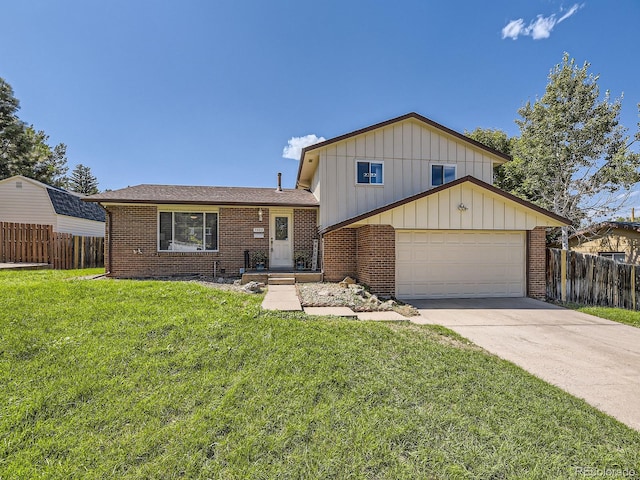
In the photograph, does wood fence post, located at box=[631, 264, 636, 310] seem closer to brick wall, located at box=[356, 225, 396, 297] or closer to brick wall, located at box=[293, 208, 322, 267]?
brick wall, located at box=[356, 225, 396, 297]

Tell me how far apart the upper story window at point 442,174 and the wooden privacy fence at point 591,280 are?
427cm

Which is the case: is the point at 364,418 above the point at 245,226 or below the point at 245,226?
below

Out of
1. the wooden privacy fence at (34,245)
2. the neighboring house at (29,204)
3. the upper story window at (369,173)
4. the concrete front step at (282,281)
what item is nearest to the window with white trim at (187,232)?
the concrete front step at (282,281)

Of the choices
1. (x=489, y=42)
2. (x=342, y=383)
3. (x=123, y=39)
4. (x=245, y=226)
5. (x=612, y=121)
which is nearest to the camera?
(x=342, y=383)

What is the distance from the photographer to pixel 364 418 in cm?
275

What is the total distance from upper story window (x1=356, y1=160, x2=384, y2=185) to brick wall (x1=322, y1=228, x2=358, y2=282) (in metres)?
2.04

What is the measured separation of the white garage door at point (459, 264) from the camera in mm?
9383

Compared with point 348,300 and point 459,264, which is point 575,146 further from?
point 348,300

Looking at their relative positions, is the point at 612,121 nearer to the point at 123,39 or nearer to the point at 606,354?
the point at 606,354

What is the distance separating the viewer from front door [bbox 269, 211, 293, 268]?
11.9 meters

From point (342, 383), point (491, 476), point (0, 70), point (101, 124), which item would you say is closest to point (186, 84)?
point (101, 124)

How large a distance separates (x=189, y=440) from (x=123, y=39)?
13037 mm

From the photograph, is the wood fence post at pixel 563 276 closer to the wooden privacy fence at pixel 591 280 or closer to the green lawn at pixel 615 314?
the wooden privacy fence at pixel 591 280

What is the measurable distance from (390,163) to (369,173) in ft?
3.06
